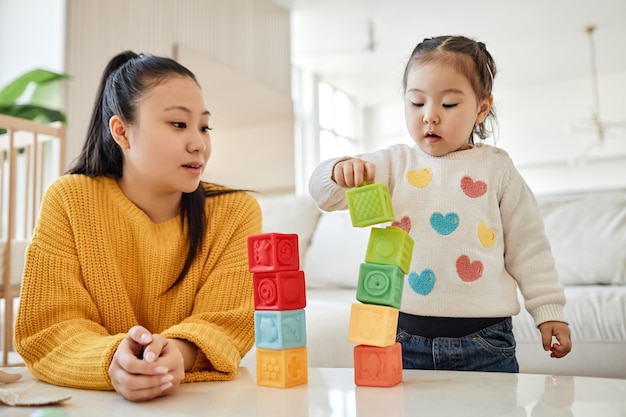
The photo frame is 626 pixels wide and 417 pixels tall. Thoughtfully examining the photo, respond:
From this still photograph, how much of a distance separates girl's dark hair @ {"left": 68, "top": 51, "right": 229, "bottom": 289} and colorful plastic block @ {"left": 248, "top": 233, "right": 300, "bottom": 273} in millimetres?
273

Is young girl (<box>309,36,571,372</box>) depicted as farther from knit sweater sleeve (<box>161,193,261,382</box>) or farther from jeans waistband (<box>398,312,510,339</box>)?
knit sweater sleeve (<box>161,193,261,382</box>)

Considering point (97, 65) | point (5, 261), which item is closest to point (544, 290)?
point (5, 261)

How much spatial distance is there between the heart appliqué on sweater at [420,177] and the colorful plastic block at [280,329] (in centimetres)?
37

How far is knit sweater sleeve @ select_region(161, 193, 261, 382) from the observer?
0.83 m

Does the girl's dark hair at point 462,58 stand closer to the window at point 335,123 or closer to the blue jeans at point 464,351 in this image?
the blue jeans at point 464,351

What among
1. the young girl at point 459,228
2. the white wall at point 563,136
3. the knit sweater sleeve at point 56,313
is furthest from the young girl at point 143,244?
the white wall at point 563,136

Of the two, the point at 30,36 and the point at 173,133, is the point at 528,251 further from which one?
the point at 30,36

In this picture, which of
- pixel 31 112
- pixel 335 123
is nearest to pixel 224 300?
pixel 31 112

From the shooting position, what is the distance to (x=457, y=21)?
19.2ft

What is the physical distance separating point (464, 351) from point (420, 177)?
30cm

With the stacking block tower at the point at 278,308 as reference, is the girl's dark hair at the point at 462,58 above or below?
above

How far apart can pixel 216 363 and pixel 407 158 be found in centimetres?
49

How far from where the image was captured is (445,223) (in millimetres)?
979

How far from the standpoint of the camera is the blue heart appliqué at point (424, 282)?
0.97m
